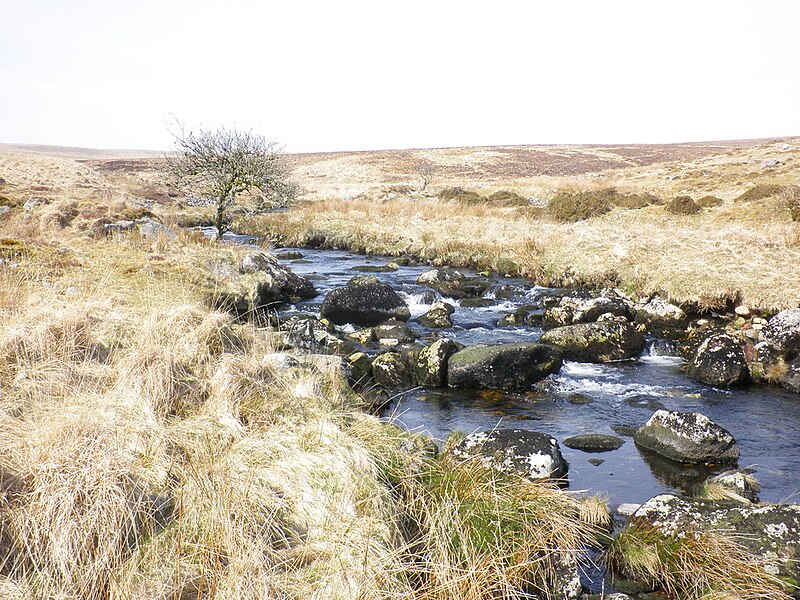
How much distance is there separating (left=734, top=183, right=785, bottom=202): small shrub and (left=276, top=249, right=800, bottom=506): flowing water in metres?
19.0

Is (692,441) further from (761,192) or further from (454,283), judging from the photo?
(761,192)

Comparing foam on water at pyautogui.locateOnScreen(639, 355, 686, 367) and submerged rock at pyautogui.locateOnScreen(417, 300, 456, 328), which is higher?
submerged rock at pyautogui.locateOnScreen(417, 300, 456, 328)

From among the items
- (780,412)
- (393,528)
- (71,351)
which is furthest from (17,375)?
(780,412)

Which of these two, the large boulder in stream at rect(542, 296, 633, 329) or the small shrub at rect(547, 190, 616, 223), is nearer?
the large boulder in stream at rect(542, 296, 633, 329)

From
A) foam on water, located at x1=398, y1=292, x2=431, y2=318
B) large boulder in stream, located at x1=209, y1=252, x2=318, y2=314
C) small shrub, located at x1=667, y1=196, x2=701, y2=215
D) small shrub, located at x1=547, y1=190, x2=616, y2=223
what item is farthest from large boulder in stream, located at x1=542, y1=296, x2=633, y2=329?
small shrub, located at x1=667, y1=196, x2=701, y2=215

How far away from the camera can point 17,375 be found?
5.02 meters

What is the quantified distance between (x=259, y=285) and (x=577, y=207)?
749 inches

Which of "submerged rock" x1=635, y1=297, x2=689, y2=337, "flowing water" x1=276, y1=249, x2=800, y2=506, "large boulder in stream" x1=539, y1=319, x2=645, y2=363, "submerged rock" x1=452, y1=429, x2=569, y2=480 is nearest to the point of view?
"submerged rock" x1=452, y1=429, x2=569, y2=480

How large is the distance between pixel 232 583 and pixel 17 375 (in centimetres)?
333

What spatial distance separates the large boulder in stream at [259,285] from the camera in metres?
13.2

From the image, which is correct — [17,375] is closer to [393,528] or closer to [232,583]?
[232,583]

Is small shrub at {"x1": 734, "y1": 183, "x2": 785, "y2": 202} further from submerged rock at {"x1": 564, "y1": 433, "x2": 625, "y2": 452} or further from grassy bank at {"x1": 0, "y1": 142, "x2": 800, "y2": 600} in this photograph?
grassy bank at {"x1": 0, "y1": 142, "x2": 800, "y2": 600}

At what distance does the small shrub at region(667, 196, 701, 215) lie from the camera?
25672mm

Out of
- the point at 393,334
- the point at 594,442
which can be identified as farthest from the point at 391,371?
the point at 594,442
